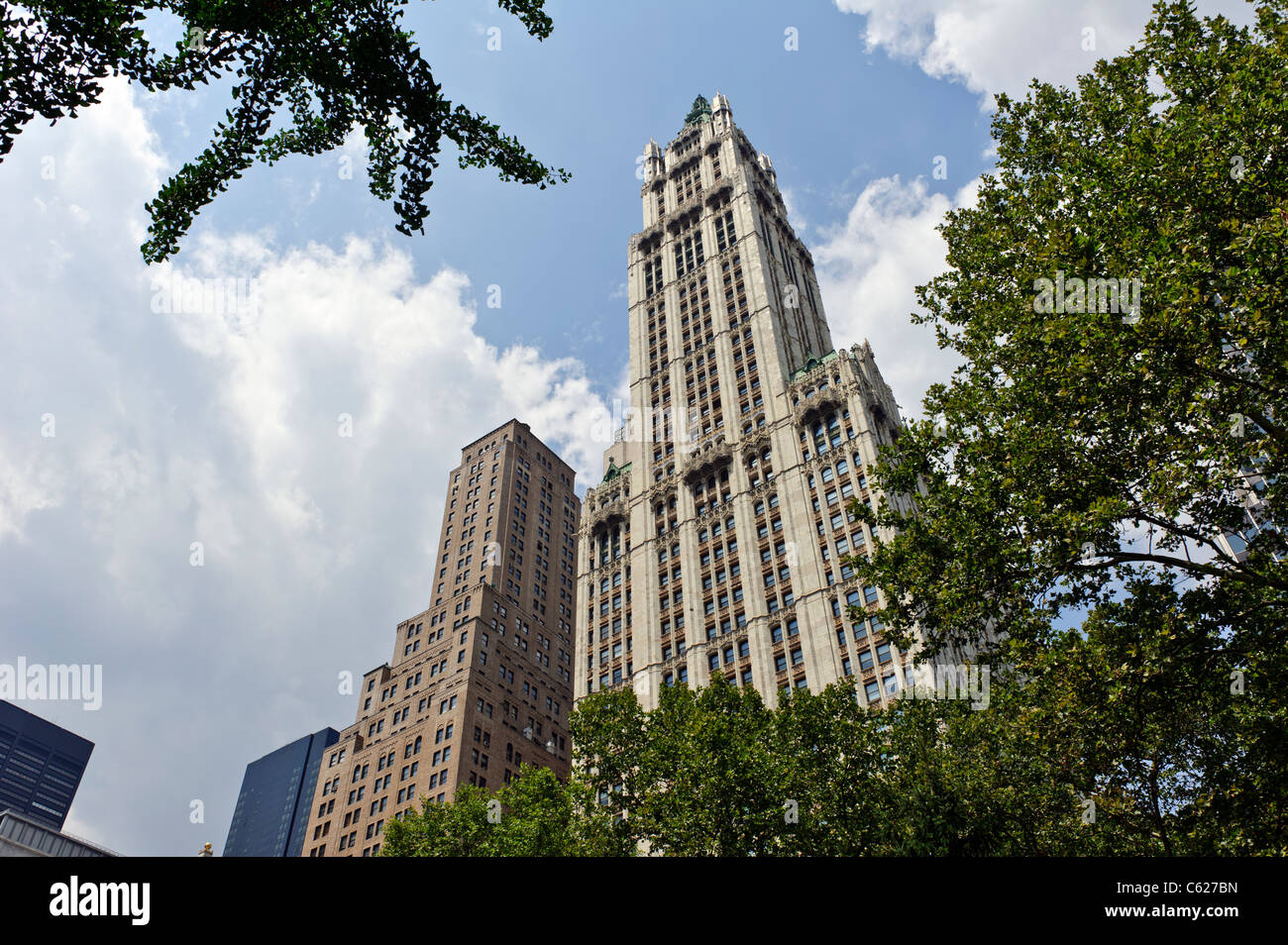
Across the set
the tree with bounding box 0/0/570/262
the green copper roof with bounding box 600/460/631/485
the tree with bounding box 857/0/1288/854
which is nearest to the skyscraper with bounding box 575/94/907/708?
the green copper roof with bounding box 600/460/631/485

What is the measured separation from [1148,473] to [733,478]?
54626mm

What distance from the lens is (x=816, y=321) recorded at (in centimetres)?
9194

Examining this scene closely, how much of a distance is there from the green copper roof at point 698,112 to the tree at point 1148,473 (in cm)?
10602

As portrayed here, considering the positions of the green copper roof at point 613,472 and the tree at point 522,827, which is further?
the green copper roof at point 613,472

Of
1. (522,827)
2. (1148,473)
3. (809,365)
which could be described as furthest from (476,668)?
(1148,473)

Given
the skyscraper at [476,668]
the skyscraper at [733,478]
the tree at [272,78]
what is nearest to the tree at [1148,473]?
the tree at [272,78]

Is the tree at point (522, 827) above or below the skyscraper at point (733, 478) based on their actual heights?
below

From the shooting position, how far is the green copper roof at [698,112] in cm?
11862

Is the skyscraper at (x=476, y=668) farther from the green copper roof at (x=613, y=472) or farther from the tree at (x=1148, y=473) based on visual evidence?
the tree at (x=1148, y=473)

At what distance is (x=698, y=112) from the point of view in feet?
404

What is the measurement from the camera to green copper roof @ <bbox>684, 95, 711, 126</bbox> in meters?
119

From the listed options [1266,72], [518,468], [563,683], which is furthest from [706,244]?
[1266,72]

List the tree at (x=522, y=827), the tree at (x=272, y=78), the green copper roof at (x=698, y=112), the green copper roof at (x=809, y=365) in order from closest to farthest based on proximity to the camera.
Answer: the tree at (x=272, y=78)
the tree at (x=522, y=827)
the green copper roof at (x=809, y=365)
the green copper roof at (x=698, y=112)

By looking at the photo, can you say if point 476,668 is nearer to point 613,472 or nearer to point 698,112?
point 613,472
